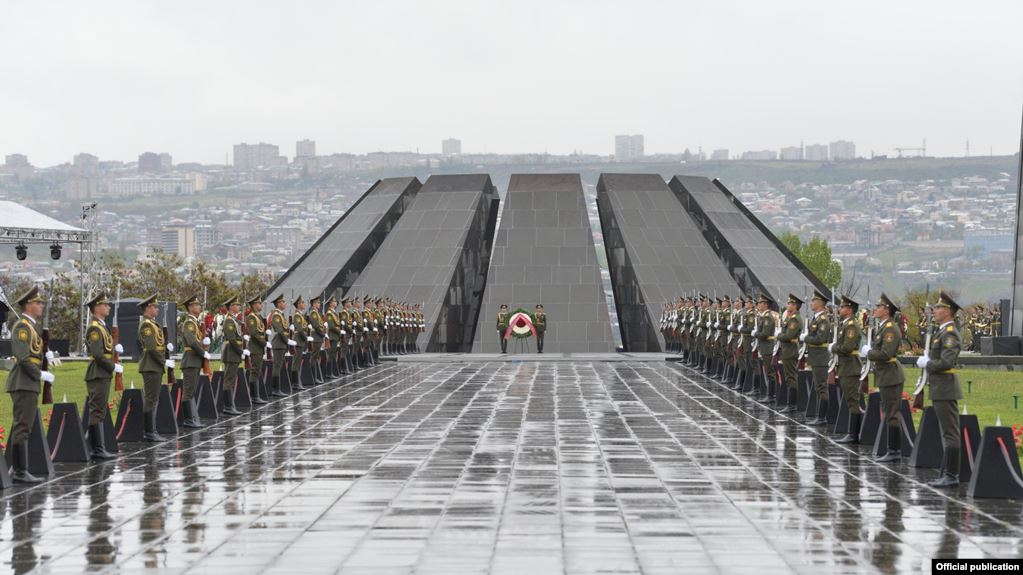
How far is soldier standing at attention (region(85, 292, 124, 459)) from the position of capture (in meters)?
15.3

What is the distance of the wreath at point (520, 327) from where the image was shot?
48138 mm

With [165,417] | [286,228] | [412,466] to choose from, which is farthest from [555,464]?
[286,228]

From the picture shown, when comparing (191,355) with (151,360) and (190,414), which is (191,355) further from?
(151,360)

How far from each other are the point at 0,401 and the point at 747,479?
17901 millimetres

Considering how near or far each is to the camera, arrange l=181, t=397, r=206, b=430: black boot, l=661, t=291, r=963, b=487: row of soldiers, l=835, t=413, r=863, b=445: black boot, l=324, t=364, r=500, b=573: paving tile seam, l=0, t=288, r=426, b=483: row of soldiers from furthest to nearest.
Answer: l=181, t=397, r=206, b=430: black boot, l=835, t=413, r=863, b=445: black boot, l=0, t=288, r=426, b=483: row of soldiers, l=661, t=291, r=963, b=487: row of soldiers, l=324, t=364, r=500, b=573: paving tile seam

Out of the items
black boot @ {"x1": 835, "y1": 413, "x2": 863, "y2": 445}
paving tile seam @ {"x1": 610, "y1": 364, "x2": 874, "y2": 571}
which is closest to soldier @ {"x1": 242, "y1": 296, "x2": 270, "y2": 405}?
paving tile seam @ {"x1": 610, "y1": 364, "x2": 874, "y2": 571}

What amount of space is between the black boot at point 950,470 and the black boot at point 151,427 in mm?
9210

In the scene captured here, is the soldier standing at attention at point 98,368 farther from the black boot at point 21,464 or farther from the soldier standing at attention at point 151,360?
the black boot at point 21,464

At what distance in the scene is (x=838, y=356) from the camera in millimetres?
17531

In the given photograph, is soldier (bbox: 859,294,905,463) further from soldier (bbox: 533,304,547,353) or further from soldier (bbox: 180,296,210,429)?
soldier (bbox: 533,304,547,353)

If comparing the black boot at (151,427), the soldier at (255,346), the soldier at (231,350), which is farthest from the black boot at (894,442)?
the soldier at (255,346)

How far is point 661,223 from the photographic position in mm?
59531

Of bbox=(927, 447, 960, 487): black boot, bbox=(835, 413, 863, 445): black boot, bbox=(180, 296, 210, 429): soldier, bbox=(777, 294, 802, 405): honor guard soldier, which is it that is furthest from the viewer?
A: bbox=(777, 294, 802, 405): honor guard soldier

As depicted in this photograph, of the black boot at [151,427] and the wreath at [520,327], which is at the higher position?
the black boot at [151,427]
